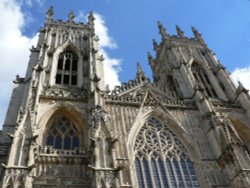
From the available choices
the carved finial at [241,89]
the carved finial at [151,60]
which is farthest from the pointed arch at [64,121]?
the carved finial at [151,60]

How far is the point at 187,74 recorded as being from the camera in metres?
24.4

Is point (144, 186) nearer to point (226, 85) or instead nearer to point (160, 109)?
point (160, 109)

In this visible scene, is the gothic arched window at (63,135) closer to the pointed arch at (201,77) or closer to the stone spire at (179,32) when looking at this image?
the pointed arch at (201,77)

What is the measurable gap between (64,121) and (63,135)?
119 centimetres

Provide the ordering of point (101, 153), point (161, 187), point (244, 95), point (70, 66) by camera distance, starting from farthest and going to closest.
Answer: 1. point (70, 66)
2. point (244, 95)
3. point (161, 187)
4. point (101, 153)

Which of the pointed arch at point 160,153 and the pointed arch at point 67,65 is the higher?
the pointed arch at point 67,65

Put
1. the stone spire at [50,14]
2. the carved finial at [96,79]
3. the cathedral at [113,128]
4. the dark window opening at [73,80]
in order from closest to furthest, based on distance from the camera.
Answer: the cathedral at [113,128] → the carved finial at [96,79] → the dark window opening at [73,80] → the stone spire at [50,14]

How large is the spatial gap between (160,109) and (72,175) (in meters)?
7.74

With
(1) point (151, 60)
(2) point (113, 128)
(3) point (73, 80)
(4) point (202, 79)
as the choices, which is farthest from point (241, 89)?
(1) point (151, 60)

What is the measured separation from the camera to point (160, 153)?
55.0 feet

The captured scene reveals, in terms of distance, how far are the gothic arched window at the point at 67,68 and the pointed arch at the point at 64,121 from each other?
13.5 ft

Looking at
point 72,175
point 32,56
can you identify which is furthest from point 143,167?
point 32,56

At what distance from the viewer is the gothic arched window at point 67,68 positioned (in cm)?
2231

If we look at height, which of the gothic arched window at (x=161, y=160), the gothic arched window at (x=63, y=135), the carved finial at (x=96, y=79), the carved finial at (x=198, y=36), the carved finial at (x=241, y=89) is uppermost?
the carved finial at (x=198, y=36)
